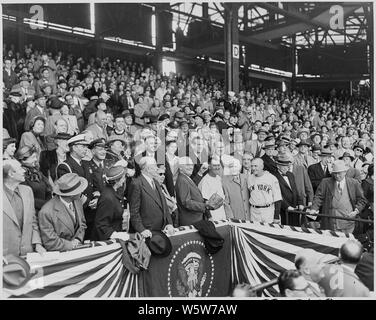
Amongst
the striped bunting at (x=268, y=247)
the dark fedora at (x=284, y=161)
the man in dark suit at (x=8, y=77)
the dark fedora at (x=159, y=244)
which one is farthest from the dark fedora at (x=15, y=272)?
the man in dark suit at (x=8, y=77)

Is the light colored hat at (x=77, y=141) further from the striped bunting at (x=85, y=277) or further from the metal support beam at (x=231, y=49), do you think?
the metal support beam at (x=231, y=49)

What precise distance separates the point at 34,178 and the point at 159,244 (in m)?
1.47

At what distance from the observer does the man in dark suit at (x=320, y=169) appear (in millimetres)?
7359

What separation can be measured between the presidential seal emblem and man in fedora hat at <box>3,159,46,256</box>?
136 centimetres

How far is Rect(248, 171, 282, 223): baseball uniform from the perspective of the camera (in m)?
5.65

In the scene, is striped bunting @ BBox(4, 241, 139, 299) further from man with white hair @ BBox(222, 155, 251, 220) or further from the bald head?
the bald head

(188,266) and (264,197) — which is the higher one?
(264,197)

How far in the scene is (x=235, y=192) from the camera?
5.68 meters

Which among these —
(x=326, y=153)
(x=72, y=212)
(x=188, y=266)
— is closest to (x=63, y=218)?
(x=72, y=212)

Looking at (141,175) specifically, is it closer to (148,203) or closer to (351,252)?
(148,203)

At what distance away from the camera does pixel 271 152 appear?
22.9 feet

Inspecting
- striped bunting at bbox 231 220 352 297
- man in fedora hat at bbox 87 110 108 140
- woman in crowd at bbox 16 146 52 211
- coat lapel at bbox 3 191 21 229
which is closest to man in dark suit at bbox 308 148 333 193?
striped bunting at bbox 231 220 352 297
